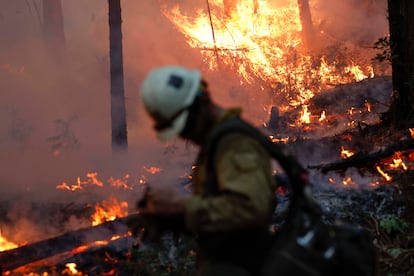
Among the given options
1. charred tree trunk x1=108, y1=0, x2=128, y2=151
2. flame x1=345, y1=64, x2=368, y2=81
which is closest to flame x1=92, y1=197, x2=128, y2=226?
charred tree trunk x1=108, y1=0, x2=128, y2=151

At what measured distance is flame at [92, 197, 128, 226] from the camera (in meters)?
7.16

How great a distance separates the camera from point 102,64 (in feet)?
65.4

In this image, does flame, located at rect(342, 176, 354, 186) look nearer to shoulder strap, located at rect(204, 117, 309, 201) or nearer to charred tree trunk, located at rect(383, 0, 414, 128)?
charred tree trunk, located at rect(383, 0, 414, 128)

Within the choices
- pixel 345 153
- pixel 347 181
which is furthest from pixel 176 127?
pixel 345 153

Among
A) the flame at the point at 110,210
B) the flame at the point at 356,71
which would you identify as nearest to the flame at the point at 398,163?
the flame at the point at 110,210

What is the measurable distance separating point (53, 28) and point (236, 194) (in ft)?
62.0

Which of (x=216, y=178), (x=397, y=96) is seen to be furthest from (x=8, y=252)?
(x=397, y=96)

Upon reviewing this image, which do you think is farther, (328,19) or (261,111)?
(328,19)

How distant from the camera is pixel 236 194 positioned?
1.93 meters

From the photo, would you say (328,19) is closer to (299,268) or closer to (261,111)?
(261,111)

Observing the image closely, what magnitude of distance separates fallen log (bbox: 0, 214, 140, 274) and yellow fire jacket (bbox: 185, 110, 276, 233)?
3.47 m

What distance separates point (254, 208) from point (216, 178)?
273 millimetres

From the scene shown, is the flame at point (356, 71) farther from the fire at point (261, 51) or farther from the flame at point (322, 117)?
the flame at point (322, 117)

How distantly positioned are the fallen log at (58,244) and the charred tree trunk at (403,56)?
5.63m
